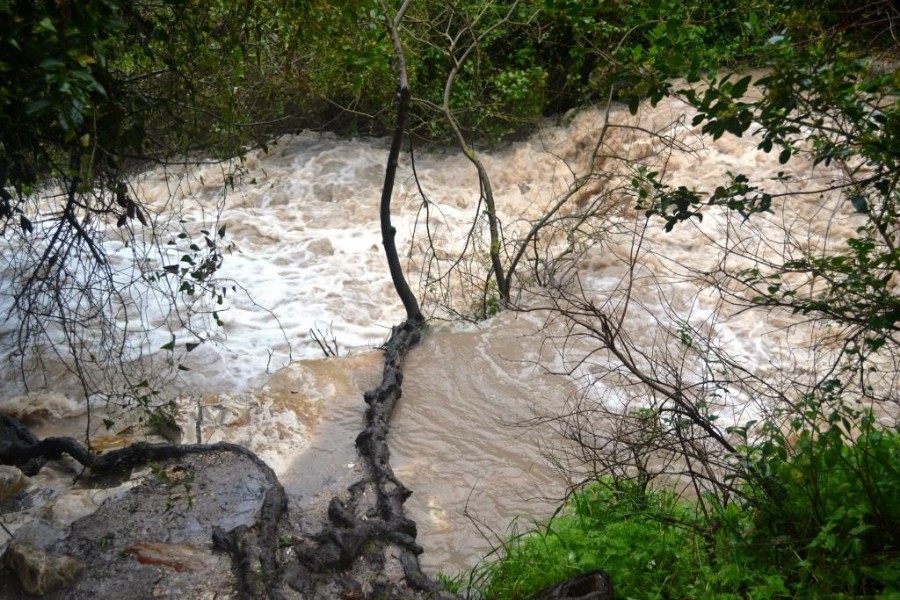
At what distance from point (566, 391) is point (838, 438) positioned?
3.29m

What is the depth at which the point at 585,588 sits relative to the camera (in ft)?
10.3

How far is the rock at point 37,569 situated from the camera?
3.71 meters

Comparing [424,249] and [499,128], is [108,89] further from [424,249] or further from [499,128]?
[499,128]

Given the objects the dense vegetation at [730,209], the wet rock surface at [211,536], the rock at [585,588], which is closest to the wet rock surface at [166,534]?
the wet rock surface at [211,536]

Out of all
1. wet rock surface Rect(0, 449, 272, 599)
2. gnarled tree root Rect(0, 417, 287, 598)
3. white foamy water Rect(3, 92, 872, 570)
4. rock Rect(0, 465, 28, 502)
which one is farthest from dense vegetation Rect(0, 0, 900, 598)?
rock Rect(0, 465, 28, 502)

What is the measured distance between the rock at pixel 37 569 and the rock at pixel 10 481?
88 cm

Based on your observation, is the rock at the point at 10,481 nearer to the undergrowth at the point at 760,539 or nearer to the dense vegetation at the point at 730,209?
the dense vegetation at the point at 730,209

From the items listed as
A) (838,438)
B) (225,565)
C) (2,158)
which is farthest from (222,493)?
(838,438)

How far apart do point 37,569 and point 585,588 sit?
2637 mm

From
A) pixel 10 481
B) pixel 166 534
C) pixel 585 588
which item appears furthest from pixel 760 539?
pixel 10 481

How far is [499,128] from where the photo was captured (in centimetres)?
1026

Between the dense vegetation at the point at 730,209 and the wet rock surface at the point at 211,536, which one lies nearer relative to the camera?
the dense vegetation at the point at 730,209

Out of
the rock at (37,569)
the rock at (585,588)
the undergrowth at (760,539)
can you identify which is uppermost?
the undergrowth at (760,539)

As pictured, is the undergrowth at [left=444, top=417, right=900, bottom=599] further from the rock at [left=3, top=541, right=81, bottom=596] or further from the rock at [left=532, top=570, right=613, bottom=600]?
the rock at [left=3, top=541, right=81, bottom=596]
